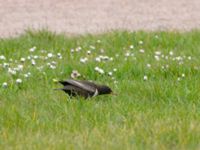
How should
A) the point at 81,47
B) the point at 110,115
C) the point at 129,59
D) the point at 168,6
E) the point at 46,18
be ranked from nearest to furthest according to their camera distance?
the point at 110,115, the point at 129,59, the point at 81,47, the point at 46,18, the point at 168,6

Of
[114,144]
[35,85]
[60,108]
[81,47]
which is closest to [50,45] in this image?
[81,47]

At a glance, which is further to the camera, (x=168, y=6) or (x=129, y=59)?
(x=168, y=6)

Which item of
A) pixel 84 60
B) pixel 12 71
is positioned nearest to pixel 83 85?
pixel 12 71

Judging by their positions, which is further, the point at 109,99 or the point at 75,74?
the point at 75,74

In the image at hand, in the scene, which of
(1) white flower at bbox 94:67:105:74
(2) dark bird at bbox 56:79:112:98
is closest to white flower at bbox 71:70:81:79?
(1) white flower at bbox 94:67:105:74

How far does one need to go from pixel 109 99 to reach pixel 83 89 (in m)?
0.27

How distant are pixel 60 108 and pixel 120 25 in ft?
13.5

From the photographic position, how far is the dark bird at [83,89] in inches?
235

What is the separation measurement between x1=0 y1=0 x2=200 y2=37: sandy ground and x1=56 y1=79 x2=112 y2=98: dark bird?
3.31 metres

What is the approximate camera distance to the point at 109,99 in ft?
20.1

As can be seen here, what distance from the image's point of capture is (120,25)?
9703 millimetres

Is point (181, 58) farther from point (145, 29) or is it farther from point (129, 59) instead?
point (145, 29)

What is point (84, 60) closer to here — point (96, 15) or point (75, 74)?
point (75, 74)

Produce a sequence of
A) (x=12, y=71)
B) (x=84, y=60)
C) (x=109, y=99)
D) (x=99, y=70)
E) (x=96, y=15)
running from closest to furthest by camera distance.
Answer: (x=109, y=99), (x=12, y=71), (x=99, y=70), (x=84, y=60), (x=96, y=15)
